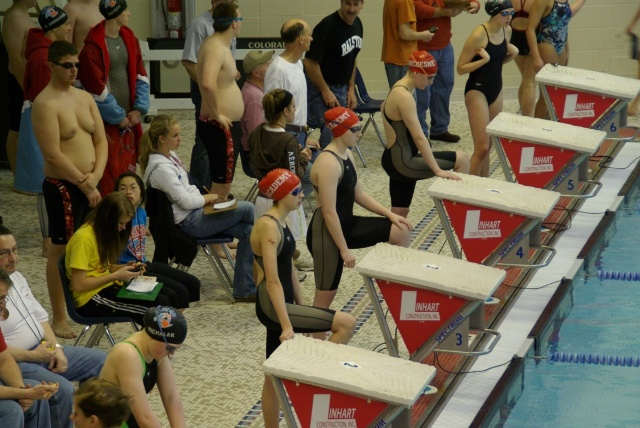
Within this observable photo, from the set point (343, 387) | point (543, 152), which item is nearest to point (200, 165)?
point (543, 152)

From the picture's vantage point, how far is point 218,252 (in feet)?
24.2

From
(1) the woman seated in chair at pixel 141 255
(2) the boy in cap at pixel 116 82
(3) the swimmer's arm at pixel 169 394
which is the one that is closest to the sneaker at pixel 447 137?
(2) the boy in cap at pixel 116 82

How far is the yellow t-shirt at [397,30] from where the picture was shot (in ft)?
31.3

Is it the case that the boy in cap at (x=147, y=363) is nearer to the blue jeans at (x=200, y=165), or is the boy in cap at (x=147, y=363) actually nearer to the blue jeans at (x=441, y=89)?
the blue jeans at (x=200, y=165)

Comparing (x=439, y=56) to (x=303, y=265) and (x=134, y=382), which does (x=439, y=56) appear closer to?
(x=303, y=265)

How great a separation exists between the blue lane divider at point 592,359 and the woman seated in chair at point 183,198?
1.94 meters

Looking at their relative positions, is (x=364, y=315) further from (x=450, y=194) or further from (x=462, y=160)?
(x=462, y=160)

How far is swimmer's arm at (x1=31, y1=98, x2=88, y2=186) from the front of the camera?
6129 millimetres

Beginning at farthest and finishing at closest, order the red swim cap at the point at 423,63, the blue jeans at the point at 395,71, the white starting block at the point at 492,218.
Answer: the blue jeans at the point at 395,71 < the red swim cap at the point at 423,63 < the white starting block at the point at 492,218

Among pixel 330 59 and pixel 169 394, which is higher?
pixel 330 59

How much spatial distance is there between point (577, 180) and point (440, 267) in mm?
2564

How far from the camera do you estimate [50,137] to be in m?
6.15

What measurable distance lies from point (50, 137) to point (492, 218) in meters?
2.55

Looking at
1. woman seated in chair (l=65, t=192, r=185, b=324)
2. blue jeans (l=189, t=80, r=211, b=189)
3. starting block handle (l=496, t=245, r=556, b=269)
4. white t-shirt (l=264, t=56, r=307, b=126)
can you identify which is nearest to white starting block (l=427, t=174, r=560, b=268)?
starting block handle (l=496, t=245, r=556, b=269)
